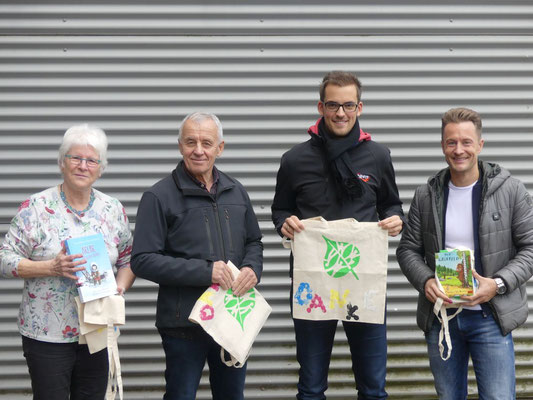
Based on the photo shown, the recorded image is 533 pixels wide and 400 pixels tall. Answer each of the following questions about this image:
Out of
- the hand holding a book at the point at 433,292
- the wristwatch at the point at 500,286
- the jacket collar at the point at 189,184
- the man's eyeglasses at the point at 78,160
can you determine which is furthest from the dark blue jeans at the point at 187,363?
the wristwatch at the point at 500,286

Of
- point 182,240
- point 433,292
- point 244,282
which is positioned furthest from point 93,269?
point 433,292

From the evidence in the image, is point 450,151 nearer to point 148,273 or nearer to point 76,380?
Result: point 148,273

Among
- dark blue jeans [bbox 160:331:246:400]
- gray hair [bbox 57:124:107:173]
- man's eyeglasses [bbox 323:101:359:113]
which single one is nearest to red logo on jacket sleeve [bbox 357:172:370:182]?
man's eyeglasses [bbox 323:101:359:113]

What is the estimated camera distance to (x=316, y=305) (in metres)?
3.17

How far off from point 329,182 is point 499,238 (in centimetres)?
90

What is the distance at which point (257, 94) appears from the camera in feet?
14.6

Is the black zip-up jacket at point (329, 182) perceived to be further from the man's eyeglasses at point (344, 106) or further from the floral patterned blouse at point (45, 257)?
the floral patterned blouse at point (45, 257)

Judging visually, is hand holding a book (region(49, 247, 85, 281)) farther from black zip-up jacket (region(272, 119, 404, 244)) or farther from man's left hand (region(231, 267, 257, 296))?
black zip-up jacket (region(272, 119, 404, 244))

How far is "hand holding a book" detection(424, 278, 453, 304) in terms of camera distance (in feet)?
9.87

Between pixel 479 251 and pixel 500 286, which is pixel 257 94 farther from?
pixel 500 286

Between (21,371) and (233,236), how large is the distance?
2.40 m

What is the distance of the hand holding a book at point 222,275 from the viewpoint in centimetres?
289

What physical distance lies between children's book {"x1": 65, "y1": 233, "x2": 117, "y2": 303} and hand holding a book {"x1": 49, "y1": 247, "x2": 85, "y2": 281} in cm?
2

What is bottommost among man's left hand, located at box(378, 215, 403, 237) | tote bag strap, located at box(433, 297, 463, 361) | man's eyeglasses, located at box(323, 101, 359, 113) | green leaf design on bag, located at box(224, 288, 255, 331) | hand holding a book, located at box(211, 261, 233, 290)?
tote bag strap, located at box(433, 297, 463, 361)
